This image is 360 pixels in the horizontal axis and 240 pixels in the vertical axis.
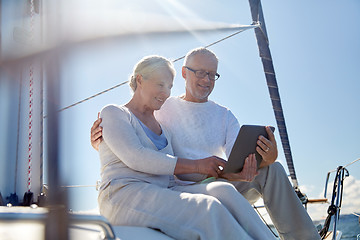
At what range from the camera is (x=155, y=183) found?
1949 mm

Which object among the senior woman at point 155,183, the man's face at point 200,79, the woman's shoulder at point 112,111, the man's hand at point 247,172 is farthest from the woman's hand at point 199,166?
the man's face at point 200,79

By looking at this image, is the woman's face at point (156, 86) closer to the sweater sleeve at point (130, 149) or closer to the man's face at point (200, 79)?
the sweater sleeve at point (130, 149)

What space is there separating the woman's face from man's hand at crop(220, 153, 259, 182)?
517 millimetres

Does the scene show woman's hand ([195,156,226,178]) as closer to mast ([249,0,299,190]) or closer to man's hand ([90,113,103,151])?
man's hand ([90,113,103,151])

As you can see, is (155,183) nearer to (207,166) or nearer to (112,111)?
(207,166)

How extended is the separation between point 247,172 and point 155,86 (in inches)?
25.7

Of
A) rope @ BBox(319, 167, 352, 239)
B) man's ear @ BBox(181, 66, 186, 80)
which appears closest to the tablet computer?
man's ear @ BBox(181, 66, 186, 80)

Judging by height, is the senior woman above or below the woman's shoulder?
below

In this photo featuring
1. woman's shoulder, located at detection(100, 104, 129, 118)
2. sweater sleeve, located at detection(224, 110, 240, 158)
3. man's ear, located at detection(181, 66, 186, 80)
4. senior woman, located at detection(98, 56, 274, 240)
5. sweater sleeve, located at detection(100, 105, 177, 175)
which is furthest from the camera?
man's ear, located at detection(181, 66, 186, 80)

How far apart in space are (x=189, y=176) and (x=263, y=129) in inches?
19.7

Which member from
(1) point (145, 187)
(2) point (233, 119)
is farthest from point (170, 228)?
(2) point (233, 119)

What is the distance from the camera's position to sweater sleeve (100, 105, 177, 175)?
1.87 metres

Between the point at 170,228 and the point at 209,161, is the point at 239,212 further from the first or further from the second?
the point at 209,161

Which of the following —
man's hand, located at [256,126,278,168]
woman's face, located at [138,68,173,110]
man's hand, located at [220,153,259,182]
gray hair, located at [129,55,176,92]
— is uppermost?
gray hair, located at [129,55,176,92]
